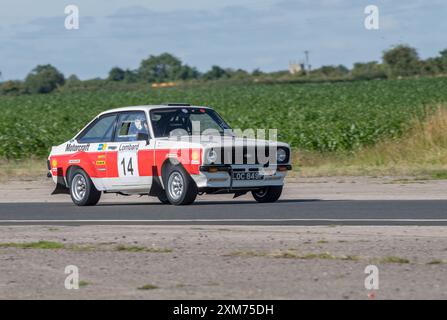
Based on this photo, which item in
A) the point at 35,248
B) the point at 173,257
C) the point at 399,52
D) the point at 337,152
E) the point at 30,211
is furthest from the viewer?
the point at 399,52

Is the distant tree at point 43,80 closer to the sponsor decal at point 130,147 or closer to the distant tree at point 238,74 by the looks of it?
the distant tree at point 238,74

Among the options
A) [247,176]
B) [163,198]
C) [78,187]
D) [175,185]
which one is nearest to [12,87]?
[78,187]

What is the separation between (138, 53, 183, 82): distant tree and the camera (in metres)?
148

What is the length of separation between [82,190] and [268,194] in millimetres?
3190

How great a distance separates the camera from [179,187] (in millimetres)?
16984

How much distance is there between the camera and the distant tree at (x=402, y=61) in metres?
115

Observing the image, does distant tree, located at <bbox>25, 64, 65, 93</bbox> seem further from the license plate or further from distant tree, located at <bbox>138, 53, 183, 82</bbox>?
the license plate

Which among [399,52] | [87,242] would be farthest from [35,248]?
[399,52]

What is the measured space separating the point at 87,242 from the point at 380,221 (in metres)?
3.91

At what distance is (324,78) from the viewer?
113438mm

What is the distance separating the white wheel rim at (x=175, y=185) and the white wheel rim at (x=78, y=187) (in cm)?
201

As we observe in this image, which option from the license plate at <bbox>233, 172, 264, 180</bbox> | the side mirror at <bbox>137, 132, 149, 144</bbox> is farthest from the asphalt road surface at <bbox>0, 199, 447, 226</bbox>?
the side mirror at <bbox>137, 132, 149, 144</bbox>

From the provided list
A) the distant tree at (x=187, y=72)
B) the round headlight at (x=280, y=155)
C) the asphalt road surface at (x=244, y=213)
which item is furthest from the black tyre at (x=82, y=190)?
the distant tree at (x=187, y=72)
